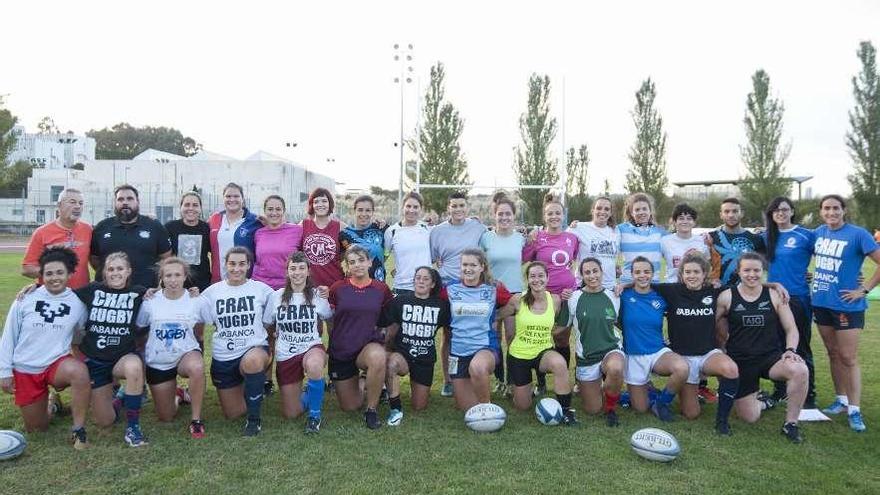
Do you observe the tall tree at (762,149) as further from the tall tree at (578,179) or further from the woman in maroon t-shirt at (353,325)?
the woman in maroon t-shirt at (353,325)

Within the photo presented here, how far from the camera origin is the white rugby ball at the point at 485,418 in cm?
405

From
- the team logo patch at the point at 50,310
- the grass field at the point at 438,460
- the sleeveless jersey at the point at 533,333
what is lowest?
the grass field at the point at 438,460

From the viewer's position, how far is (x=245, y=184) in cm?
3734

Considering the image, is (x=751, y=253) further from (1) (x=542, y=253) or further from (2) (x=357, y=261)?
(2) (x=357, y=261)

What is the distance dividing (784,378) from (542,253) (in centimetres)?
195

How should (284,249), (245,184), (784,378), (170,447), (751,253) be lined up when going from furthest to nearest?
(245,184)
(284,249)
(751,253)
(784,378)
(170,447)

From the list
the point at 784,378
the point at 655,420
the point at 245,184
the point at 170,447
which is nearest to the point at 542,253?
the point at 655,420

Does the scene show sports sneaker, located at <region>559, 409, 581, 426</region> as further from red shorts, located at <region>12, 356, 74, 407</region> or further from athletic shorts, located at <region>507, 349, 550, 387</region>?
red shorts, located at <region>12, 356, 74, 407</region>

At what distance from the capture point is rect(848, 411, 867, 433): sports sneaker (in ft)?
13.6

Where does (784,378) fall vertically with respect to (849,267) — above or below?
below

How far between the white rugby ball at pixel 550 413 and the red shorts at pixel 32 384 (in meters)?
3.23

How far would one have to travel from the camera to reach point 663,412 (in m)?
4.37

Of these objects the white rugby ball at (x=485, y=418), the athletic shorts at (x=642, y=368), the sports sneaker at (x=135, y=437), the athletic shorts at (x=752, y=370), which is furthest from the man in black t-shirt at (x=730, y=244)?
the sports sneaker at (x=135, y=437)

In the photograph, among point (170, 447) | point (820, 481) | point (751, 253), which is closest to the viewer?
point (820, 481)
